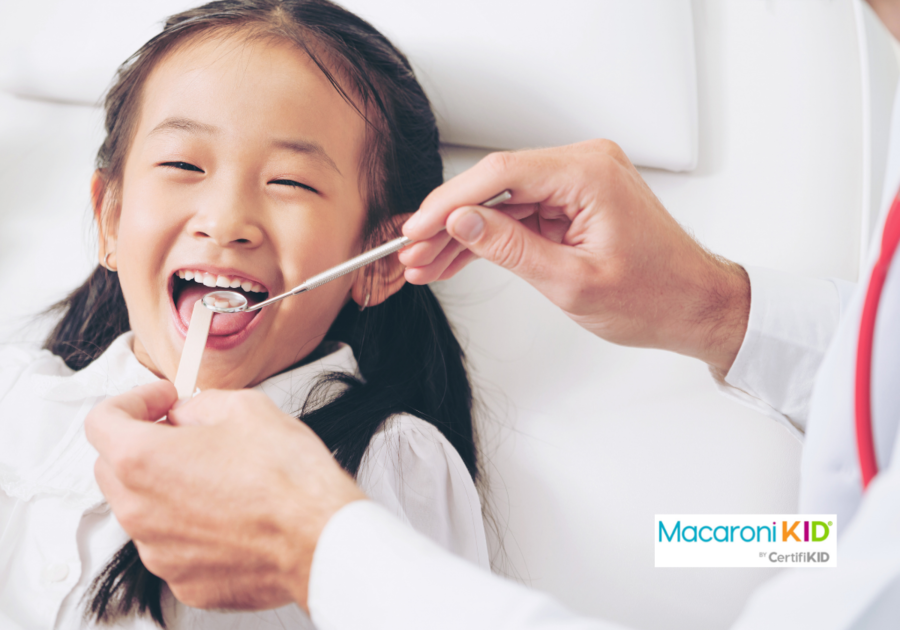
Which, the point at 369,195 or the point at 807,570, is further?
the point at 369,195

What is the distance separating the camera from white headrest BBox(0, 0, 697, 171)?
1207mm

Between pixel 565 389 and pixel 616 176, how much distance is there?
A: 458mm

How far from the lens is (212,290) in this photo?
0.97 m

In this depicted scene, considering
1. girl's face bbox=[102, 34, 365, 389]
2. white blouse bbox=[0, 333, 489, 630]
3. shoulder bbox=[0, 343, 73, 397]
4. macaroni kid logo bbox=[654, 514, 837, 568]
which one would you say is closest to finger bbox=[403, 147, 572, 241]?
girl's face bbox=[102, 34, 365, 389]

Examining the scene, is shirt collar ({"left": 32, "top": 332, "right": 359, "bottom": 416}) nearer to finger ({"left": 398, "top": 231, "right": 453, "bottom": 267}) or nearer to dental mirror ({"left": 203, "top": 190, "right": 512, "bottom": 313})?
dental mirror ({"left": 203, "top": 190, "right": 512, "bottom": 313})

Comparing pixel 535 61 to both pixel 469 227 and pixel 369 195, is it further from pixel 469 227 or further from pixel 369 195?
pixel 469 227

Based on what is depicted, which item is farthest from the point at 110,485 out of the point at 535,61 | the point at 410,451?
the point at 535,61

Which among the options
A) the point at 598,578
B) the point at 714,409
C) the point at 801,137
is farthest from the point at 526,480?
the point at 801,137

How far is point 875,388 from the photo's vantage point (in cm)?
55

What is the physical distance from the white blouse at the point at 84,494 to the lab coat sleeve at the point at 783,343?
47cm

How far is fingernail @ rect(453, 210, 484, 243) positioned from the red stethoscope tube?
39 cm

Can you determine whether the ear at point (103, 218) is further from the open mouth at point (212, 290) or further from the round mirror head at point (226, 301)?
the round mirror head at point (226, 301)

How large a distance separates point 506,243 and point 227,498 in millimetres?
419

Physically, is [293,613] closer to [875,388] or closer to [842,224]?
[875,388]
